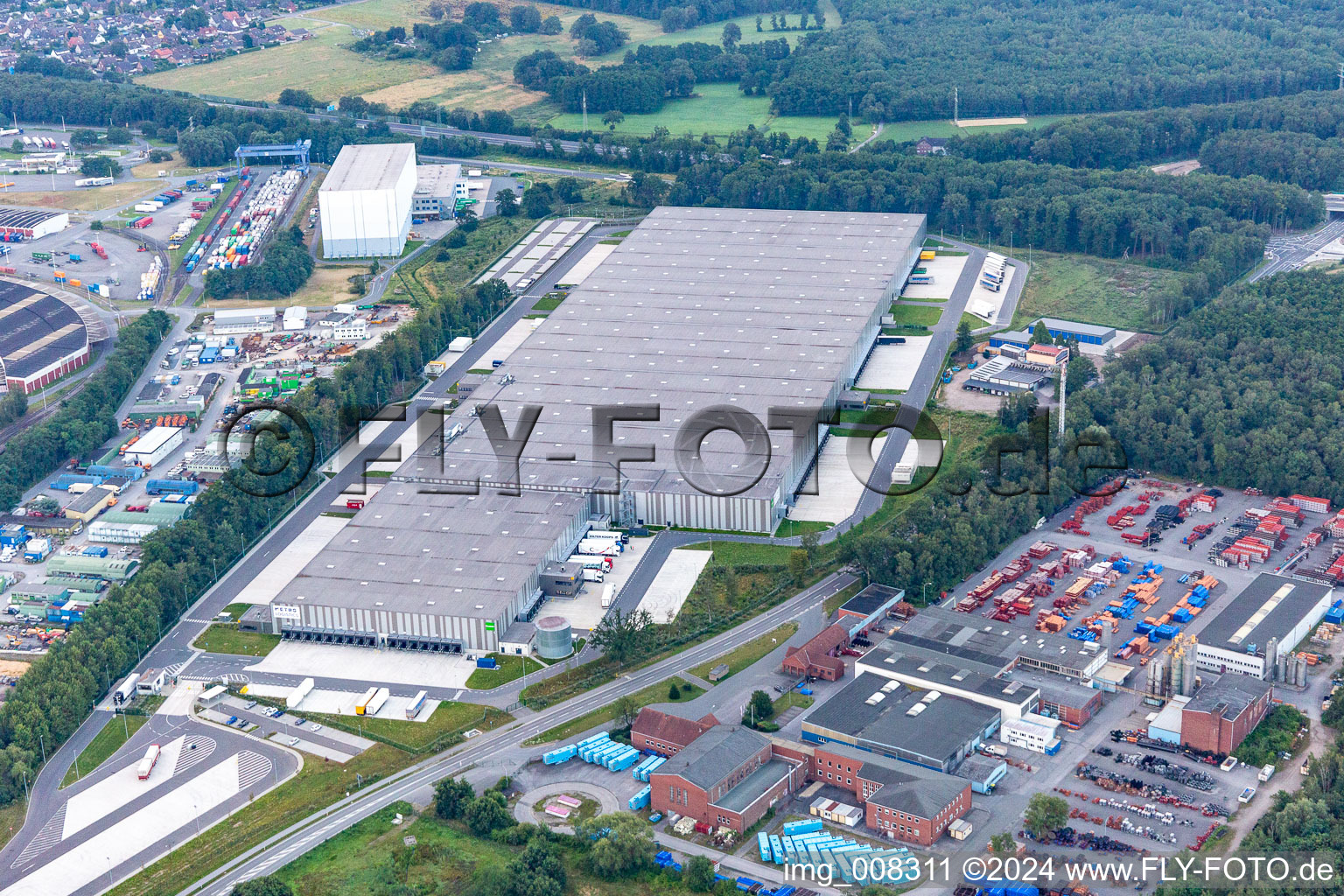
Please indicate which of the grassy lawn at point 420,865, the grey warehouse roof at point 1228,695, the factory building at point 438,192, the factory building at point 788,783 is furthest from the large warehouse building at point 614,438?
the factory building at point 438,192

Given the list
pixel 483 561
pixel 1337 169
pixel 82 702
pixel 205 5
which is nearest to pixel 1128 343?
pixel 1337 169

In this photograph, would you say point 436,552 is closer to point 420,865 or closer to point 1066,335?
point 420,865

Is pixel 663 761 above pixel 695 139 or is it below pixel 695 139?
below

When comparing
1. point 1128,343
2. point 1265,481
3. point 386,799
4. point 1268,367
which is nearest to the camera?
point 386,799

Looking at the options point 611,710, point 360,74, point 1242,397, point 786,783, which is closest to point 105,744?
point 611,710

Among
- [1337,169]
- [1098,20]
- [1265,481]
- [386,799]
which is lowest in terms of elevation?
[386,799]

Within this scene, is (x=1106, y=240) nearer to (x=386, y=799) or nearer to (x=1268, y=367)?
(x=1268, y=367)

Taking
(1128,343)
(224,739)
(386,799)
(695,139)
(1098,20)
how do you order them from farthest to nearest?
(1098,20)
(695,139)
(1128,343)
(224,739)
(386,799)

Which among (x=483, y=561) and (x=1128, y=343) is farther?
(x=1128, y=343)
